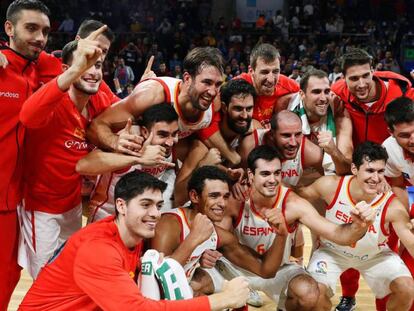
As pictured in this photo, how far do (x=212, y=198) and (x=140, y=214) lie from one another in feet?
2.81

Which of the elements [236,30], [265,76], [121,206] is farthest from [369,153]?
[236,30]

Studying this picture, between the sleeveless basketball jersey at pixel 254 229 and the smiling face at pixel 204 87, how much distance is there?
0.74 metres

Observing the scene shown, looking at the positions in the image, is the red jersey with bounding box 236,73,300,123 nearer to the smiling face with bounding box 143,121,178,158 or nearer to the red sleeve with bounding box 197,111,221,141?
the red sleeve with bounding box 197,111,221,141

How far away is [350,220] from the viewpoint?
412cm

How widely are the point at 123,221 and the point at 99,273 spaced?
13.8 inches

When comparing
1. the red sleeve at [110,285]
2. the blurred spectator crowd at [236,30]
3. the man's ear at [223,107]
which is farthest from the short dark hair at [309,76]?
the blurred spectator crowd at [236,30]

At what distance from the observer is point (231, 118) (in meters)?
4.27

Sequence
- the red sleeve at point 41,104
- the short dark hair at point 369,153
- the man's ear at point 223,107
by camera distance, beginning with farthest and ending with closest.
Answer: the man's ear at point 223,107 → the short dark hair at point 369,153 → the red sleeve at point 41,104

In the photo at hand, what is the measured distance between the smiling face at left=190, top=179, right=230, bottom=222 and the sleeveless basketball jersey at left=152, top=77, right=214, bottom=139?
450mm

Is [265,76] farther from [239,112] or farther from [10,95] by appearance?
[10,95]

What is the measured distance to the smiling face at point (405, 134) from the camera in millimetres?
4125

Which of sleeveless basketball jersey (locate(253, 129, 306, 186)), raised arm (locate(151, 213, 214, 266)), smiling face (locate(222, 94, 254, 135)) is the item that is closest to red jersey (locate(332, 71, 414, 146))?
sleeveless basketball jersey (locate(253, 129, 306, 186))

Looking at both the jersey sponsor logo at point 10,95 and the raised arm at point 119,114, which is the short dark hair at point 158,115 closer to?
the raised arm at point 119,114

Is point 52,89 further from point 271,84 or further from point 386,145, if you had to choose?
point 386,145
